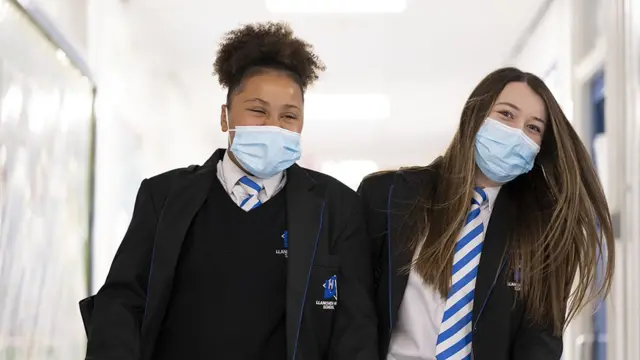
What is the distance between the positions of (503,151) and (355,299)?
19.6 inches

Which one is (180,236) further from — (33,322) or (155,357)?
(33,322)

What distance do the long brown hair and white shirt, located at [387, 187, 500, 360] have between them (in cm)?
3

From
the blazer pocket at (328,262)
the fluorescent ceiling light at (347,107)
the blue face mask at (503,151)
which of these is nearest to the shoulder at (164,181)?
the blazer pocket at (328,262)

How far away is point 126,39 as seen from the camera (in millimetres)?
4434

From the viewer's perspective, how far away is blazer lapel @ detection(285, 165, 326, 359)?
1592mm

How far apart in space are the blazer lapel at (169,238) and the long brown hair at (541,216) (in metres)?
0.50

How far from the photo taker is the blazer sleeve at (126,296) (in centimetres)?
152

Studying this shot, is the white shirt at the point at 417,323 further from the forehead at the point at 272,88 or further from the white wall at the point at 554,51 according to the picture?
the white wall at the point at 554,51

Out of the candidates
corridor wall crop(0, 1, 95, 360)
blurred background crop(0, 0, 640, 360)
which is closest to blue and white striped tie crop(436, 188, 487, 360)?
blurred background crop(0, 0, 640, 360)

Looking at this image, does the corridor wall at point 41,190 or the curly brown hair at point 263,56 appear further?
the corridor wall at point 41,190

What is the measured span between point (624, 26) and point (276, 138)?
1.40 m

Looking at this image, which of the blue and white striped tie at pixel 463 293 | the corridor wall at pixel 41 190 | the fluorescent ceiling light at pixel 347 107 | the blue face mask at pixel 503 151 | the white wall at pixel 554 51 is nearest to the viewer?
the blue and white striped tie at pixel 463 293

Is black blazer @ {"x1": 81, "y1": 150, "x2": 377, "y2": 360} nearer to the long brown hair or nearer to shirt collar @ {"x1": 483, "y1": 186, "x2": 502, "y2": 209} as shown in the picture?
the long brown hair

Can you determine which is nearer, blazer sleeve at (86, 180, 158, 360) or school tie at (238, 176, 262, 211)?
blazer sleeve at (86, 180, 158, 360)
